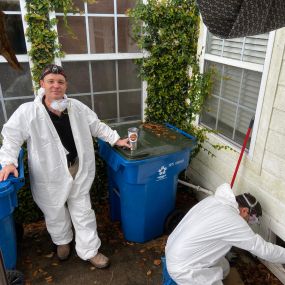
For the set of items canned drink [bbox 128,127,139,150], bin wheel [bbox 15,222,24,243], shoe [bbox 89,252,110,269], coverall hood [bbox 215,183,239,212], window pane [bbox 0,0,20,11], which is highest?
window pane [bbox 0,0,20,11]

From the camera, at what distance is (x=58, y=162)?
106 inches

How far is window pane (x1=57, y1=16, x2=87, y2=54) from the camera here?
10.7 feet

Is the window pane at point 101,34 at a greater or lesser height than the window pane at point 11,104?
greater

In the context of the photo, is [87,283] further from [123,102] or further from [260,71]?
[260,71]

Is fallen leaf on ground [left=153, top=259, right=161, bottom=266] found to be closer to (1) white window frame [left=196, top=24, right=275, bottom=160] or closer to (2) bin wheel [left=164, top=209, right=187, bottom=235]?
(2) bin wheel [left=164, top=209, right=187, bottom=235]

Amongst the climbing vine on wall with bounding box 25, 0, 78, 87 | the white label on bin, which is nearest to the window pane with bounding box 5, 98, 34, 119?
the climbing vine on wall with bounding box 25, 0, 78, 87

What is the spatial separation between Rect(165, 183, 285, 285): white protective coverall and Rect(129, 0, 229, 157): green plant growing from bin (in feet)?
4.14

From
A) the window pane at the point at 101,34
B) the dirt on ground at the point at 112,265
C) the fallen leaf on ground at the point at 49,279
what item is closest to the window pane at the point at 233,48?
the window pane at the point at 101,34

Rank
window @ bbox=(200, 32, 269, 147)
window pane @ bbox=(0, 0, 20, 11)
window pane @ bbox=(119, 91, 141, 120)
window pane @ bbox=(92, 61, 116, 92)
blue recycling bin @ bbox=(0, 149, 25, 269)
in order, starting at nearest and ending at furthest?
blue recycling bin @ bbox=(0, 149, 25, 269), window @ bbox=(200, 32, 269, 147), window pane @ bbox=(0, 0, 20, 11), window pane @ bbox=(92, 61, 116, 92), window pane @ bbox=(119, 91, 141, 120)

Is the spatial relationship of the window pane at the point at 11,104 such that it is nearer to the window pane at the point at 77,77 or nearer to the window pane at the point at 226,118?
the window pane at the point at 77,77

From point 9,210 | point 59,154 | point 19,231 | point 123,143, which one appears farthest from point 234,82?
point 19,231

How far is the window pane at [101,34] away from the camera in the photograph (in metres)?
3.39

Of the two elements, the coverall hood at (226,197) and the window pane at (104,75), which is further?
the window pane at (104,75)

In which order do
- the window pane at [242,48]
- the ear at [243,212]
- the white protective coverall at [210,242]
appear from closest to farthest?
the white protective coverall at [210,242] → the ear at [243,212] → the window pane at [242,48]
